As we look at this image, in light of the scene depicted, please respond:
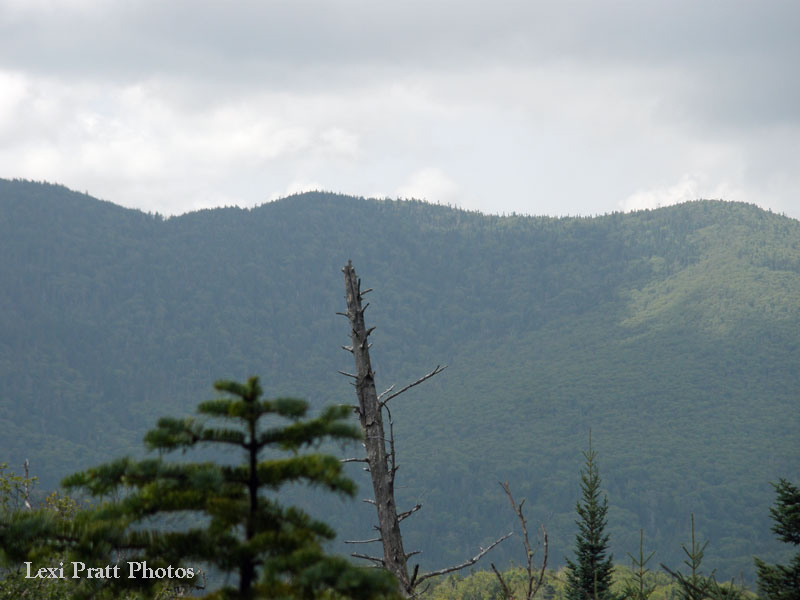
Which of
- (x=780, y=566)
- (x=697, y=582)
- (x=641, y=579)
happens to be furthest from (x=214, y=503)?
(x=780, y=566)

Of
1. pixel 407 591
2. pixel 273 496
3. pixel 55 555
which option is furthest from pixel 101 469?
pixel 407 591

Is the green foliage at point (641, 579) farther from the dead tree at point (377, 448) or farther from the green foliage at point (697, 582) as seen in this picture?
the dead tree at point (377, 448)

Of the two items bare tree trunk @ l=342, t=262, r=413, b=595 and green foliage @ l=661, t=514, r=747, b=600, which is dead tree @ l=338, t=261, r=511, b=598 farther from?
green foliage @ l=661, t=514, r=747, b=600

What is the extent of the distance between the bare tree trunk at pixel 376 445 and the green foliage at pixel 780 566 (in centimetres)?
1111

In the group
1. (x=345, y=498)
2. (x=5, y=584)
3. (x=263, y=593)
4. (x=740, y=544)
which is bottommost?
(x=740, y=544)

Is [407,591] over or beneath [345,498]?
beneath

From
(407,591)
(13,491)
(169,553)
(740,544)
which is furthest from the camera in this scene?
(740,544)

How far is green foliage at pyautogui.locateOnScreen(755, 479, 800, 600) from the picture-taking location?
16.5m

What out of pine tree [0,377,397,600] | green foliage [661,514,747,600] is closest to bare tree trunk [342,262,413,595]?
green foliage [661,514,747,600]

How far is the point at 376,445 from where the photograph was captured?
25.1 ft

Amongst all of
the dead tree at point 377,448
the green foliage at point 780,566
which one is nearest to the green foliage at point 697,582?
the dead tree at point 377,448

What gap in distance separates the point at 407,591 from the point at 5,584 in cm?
964

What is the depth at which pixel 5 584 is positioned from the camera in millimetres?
14117

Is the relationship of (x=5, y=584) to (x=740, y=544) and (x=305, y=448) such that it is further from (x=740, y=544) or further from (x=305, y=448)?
(x=740, y=544)
